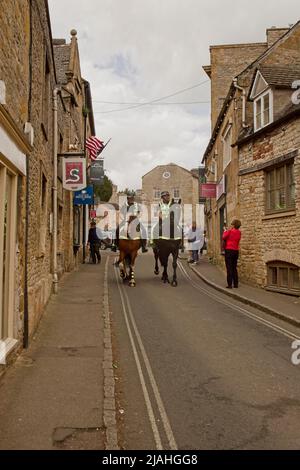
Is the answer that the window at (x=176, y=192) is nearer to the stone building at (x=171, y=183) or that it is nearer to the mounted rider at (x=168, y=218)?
the stone building at (x=171, y=183)

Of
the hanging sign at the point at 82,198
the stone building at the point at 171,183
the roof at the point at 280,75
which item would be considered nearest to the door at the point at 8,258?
the roof at the point at 280,75

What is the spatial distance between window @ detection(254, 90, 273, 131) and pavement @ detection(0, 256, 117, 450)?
29.2 ft

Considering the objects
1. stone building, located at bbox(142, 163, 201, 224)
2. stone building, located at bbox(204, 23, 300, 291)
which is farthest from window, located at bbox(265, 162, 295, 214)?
stone building, located at bbox(142, 163, 201, 224)

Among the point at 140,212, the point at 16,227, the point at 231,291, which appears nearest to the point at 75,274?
the point at 140,212

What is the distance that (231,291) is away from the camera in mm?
12953

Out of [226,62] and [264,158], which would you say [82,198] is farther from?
[226,62]

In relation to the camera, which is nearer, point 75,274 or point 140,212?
point 140,212

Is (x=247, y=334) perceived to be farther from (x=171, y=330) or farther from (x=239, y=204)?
(x=239, y=204)

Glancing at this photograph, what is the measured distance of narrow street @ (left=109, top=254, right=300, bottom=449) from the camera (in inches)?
164

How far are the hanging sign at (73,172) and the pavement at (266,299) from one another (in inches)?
213

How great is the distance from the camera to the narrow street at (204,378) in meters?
4.16

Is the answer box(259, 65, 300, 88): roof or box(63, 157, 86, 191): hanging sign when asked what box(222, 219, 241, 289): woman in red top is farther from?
box(63, 157, 86, 191): hanging sign

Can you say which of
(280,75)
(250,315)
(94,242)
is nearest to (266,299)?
(250,315)
